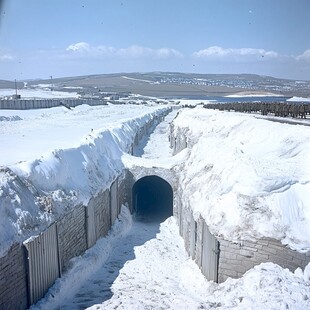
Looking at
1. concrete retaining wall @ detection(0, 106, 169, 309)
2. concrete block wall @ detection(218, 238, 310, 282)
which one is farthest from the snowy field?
concrete retaining wall @ detection(0, 106, 169, 309)

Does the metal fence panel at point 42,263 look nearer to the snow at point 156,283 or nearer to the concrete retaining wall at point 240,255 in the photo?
the snow at point 156,283

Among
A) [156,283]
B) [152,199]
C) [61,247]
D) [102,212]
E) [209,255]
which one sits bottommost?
[152,199]

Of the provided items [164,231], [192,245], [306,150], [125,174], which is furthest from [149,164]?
[306,150]

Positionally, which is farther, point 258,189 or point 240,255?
point 258,189

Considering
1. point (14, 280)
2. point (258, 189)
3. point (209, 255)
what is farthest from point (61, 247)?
point (258, 189)

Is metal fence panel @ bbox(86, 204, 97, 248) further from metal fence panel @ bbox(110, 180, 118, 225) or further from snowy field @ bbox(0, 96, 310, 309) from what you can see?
metal fence panel @ bbox(110, 180, 118, 225)

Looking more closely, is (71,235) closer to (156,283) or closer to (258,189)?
(156,283)

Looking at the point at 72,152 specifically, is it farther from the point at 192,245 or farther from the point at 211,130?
the point at 211,130
